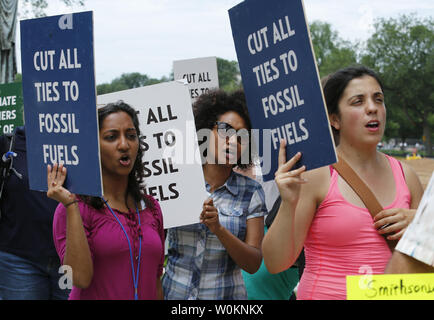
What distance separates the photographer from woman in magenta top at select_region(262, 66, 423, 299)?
7.12 ft

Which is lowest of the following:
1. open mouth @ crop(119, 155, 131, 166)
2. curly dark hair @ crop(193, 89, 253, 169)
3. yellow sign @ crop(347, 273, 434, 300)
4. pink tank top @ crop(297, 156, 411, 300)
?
yellow sign @ crop(347, 273, 434, 300)

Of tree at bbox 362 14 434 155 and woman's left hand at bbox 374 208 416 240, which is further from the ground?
tree at bbox 362 14 434 155

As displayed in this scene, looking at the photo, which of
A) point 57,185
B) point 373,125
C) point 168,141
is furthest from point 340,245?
point 168,141

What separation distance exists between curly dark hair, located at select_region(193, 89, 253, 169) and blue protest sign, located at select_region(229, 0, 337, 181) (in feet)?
3.04

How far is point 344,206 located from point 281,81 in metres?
0.57

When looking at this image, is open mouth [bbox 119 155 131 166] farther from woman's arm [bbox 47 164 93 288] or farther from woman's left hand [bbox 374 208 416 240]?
woman's left hand [bbox 374 208 416 240]

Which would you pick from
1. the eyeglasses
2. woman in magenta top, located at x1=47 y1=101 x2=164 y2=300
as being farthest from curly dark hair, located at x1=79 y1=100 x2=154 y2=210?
the eyeglasses

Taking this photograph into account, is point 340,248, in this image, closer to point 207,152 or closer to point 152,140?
point 207,152

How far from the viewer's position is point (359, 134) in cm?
236

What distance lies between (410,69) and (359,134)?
4453 centimetres

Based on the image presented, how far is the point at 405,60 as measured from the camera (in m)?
44.1

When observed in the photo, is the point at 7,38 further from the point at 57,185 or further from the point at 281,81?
the point at 281,81

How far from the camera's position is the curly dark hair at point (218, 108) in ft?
10.8

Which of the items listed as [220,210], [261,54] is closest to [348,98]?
[261,54]
